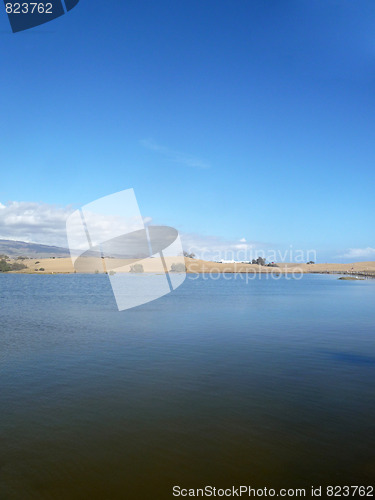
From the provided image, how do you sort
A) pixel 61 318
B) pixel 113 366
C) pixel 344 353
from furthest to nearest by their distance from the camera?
pixel 61 318 < pixel 344 353 < pixel 113 366

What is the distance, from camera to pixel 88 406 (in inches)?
409

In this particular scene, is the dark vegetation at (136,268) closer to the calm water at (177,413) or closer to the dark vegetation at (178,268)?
the dark vegetation at (178,268)

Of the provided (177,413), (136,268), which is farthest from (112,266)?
(177,413)

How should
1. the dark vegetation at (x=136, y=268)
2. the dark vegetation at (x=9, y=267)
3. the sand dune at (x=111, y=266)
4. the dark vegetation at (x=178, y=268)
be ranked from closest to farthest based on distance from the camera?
the dark vegetation at (x=9, y=267)
the sand dune at (x=111, y=266)
the dark vegetation at (x=136, y=268)
the dark vegetation at (x=178, y=268)

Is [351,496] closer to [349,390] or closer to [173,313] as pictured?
[349,390]

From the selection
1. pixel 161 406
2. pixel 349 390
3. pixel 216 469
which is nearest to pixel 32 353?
pixel 161 406

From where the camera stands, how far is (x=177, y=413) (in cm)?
997

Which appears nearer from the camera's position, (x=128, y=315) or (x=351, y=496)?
(x=351, y=496)

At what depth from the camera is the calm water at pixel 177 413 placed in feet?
23.2

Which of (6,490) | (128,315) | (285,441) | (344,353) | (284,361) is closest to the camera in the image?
(6,490)

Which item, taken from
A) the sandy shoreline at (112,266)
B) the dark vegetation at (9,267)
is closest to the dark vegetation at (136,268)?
the sandy shoreline at (112,266)

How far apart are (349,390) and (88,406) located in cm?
825

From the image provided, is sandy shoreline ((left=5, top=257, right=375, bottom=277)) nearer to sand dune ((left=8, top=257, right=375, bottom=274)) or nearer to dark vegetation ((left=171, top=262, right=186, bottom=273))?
sand dune ((left=8, top=257, right=375, bottom=274))

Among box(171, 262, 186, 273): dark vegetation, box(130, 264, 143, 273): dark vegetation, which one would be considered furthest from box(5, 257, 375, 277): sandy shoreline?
box(130, 264, 143, 273): dark vegetation
